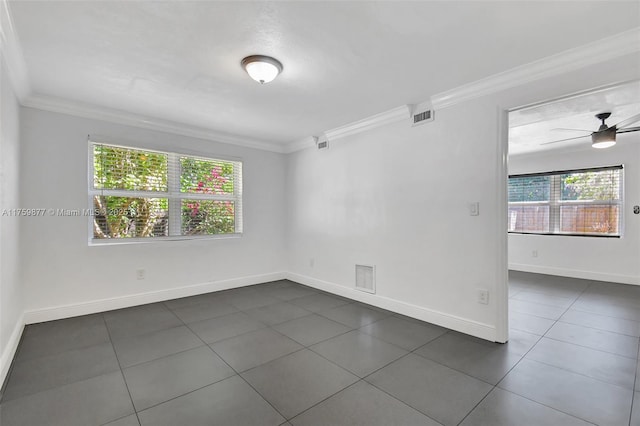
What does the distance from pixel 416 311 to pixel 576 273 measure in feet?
13.9

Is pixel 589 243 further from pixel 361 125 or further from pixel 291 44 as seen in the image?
pixel 291 44

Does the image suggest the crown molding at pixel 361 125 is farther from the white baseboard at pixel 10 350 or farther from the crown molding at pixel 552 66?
the white baseboard at pixel 10 350

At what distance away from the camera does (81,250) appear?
3.37 meters

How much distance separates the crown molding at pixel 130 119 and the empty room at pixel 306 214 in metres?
0.02

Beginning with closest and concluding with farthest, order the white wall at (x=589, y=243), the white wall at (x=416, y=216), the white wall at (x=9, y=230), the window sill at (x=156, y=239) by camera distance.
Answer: the white wall at (x=9, y=230) → the white wall at (x=416, y=216) → the window sill at (x=156, y=239) → the white wall at (x=589, y=243)

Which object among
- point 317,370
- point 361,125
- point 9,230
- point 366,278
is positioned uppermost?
point 361,125

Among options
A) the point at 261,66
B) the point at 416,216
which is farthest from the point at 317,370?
the point at 261,66

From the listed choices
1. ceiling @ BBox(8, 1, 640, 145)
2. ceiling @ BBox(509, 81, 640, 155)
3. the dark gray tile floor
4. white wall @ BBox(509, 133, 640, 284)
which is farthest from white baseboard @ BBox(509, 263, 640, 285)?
ceiling @ BBox(8, 1, 640, 145)

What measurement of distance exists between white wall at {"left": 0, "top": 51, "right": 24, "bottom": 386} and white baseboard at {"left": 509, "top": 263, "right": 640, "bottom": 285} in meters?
7.69

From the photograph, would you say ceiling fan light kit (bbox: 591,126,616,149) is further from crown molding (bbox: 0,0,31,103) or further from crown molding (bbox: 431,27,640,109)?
crown molding (bbox: 0,0,31,103)

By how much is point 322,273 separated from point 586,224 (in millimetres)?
5069

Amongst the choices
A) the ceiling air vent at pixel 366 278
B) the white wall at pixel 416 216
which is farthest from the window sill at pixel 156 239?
the ceiling air vent at pixel 366 278

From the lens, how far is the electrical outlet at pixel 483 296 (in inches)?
108

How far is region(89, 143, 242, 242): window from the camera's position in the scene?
3.57 m
